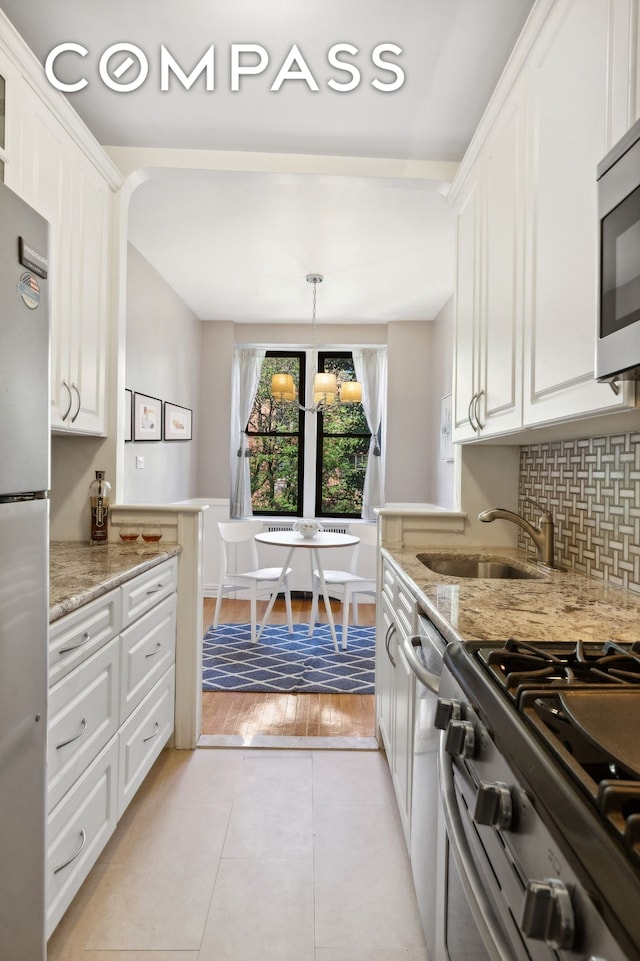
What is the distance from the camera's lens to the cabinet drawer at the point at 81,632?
138 cm

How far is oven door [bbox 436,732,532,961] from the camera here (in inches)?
27.3

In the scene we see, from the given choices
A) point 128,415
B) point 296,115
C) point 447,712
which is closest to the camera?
point 447,712

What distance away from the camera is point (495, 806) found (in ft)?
2.22

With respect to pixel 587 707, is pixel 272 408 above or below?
above

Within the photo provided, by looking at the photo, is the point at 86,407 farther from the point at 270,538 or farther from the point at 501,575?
the point at 270,538

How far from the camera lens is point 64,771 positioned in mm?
1436

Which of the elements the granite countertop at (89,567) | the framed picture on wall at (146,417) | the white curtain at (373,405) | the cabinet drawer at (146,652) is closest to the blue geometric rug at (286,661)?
the cabinet drawer at (146,652)

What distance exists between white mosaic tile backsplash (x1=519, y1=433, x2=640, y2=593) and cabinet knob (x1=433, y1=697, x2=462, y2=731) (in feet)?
2.88

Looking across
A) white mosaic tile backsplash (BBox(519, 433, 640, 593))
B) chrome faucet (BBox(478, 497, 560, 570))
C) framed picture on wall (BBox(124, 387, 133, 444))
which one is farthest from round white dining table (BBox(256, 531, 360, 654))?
chrome faucet (BBox(478, 497, 560, 570))

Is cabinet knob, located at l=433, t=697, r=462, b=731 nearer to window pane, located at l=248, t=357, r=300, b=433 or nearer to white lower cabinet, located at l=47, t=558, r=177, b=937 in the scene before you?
white lower cabinet, located at l=47, t=558, r=177, b=937

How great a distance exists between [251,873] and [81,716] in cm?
76

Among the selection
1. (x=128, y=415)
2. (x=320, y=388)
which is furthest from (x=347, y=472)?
(x=128, y=415)

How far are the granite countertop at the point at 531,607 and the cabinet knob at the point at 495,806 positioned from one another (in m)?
0.49

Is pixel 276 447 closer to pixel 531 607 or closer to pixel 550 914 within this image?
pixel 531 607
